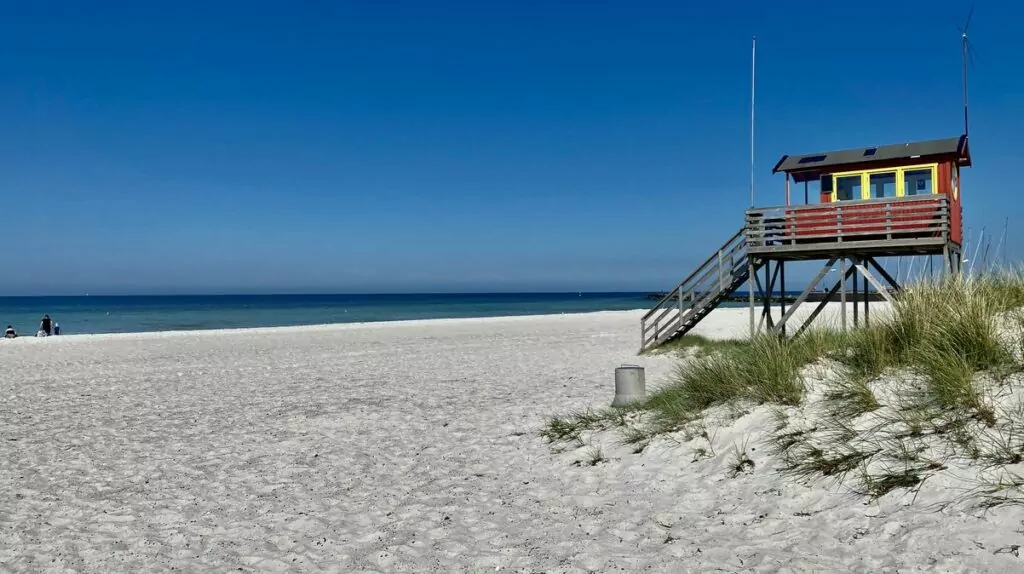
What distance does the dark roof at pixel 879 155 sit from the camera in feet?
50.7

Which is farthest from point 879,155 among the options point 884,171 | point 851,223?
point 851,223

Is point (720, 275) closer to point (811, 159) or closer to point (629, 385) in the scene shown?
point (811, 159)

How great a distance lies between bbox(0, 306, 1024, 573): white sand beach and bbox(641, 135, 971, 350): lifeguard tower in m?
6.53

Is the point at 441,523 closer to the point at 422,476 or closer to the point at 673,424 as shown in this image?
the point at 422,476

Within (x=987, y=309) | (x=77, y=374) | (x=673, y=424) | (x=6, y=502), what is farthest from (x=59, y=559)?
(x=77, y=374)

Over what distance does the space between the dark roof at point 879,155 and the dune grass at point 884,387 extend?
768 cm

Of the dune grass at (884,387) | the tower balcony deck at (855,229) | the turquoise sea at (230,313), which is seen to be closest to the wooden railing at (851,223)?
the tower balcony deck at (855,229)

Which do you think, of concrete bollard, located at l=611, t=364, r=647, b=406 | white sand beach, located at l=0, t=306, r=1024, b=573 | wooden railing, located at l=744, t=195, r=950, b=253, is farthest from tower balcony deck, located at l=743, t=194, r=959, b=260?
concrete bollard, located at l=611, t=364, r=647, b=406

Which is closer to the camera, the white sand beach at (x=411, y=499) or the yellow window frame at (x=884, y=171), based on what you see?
the white sand beach at (x=411, y=499)

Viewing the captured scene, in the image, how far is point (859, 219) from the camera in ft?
48.5

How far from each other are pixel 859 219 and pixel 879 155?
2.25 metres

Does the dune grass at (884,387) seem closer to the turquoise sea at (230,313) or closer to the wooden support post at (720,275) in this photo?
the wooden support post at (720,275)

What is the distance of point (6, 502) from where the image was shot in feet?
20.3

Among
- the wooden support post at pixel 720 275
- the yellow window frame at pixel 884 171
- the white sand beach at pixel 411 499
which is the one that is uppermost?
the yellow window frame at pixel 884 171
